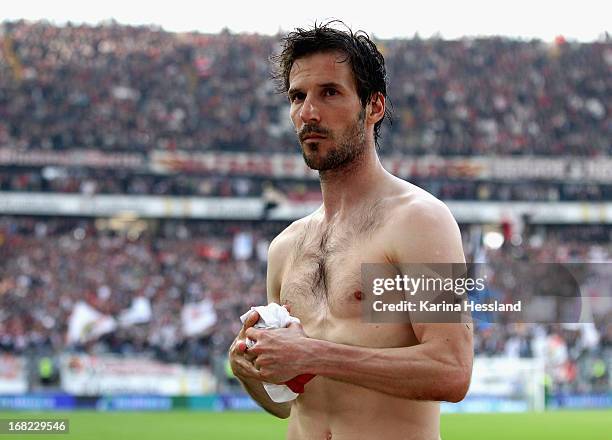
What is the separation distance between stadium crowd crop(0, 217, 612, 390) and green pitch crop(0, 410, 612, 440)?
8.09 feet

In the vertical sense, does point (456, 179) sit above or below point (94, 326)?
above

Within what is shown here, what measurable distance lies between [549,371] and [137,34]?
76.6 ft

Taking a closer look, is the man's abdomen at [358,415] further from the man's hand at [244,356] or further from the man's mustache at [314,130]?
the man's mustache at [314,130]

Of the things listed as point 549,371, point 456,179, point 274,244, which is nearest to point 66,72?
point 456,179

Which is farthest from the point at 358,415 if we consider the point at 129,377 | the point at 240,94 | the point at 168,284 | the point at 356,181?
the point at 240,94

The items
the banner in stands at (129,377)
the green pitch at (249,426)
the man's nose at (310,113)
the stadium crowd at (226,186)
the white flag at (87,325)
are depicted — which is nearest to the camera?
the man's nose at (310,113)

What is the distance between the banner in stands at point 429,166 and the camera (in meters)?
39.1

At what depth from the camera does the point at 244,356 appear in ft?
10.1

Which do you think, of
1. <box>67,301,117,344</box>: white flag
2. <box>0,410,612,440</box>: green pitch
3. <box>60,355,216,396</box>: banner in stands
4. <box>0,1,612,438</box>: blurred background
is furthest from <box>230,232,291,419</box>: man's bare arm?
<box>0,1,612,438</box>: blurred background

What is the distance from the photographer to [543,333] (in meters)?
27.7

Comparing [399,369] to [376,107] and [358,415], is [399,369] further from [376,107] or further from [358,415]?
[376,107]

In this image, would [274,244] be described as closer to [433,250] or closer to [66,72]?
[433,250]

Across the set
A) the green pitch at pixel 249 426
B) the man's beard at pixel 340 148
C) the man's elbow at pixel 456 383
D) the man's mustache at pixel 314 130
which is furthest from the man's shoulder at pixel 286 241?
the green pitch at pixel 249 426

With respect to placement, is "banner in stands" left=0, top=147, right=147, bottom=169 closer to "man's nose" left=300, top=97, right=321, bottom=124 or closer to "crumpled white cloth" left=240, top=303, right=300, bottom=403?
"man's nose" left=300, top=97, right=321, bottom=124
